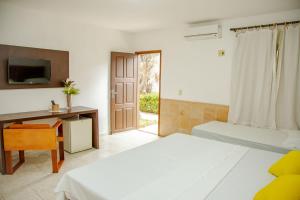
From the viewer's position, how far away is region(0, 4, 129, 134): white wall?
3373 mm

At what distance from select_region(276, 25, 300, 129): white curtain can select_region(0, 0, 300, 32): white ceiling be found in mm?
466

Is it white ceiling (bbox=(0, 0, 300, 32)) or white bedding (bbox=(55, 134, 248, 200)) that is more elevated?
white ceiling (bbox=(0, 0, 300, 32))

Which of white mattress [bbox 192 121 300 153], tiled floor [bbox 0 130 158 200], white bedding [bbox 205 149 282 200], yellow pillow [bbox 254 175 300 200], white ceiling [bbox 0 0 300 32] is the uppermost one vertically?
white ceiling [bbox 0 0 300 32]

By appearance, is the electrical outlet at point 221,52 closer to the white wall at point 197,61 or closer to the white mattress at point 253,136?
the white wall at point 197,61

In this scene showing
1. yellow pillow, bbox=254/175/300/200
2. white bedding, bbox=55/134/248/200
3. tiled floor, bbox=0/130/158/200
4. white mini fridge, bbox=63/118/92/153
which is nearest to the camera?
yellow pillow, bbox=254/175/300/200

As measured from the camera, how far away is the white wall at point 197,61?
3.74 m

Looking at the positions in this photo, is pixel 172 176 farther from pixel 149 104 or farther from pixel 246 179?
pixel 149 104

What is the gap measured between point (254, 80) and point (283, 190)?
2.58 m

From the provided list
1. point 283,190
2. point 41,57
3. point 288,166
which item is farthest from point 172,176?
point 41,57

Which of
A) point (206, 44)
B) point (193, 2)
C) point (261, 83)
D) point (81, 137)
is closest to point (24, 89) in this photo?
point (81, 137)

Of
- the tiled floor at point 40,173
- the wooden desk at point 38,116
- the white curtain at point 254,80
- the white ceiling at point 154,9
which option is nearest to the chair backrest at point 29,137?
the wooden desk at point 38,116

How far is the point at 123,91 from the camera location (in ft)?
16.6

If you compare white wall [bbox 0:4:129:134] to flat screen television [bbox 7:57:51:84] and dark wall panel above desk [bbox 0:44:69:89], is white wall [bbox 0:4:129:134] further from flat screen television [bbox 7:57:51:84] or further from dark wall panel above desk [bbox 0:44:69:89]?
flat screen television [bbox 7:57:51:84]

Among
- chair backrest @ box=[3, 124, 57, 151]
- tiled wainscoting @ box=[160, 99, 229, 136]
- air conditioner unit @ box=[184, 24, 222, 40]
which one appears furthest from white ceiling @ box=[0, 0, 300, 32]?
chair backrest @ box=[3, 124, 57, 151]
